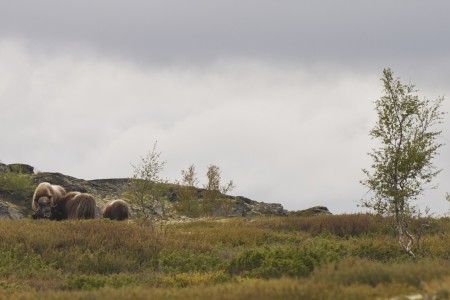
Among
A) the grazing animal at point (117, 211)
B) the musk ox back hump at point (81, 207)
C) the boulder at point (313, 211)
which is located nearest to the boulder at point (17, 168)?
the grazing animal at point (117, 211)

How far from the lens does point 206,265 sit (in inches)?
579

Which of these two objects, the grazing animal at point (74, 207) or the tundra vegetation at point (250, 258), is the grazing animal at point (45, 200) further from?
the tundra vegetation at point (250, 258)

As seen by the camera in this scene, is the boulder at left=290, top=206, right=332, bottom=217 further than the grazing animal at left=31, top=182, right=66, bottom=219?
Yes

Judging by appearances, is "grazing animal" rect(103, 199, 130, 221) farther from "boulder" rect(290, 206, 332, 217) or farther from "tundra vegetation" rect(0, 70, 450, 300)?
"boulder" rect(290, 206, 332, 217)

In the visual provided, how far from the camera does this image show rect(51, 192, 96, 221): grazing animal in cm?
2591

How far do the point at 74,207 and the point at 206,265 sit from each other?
13.2 m

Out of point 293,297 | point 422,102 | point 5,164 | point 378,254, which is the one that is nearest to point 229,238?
point 378,254

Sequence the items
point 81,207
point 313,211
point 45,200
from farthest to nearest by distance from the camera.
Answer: point 313,211 → point 45,200 → point 81,207

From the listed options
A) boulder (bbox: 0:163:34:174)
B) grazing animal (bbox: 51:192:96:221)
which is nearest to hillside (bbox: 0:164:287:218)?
boulder (bbox: 0:163:34:174)

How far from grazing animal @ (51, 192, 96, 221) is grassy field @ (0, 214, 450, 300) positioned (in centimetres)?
555

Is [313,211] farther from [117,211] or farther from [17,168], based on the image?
[17,168]

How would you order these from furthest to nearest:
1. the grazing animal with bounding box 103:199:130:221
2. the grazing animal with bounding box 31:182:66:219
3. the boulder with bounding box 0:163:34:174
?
1. the boulder with bounding box 0:163:34:174
2. the grazing animal with bounding box 103:199:130:221
3. the grazing animal with bounding box 31:182:66:219

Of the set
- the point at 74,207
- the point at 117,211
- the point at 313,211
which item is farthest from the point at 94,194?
the point at 74,207

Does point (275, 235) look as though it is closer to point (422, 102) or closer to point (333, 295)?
point (422, 102)
